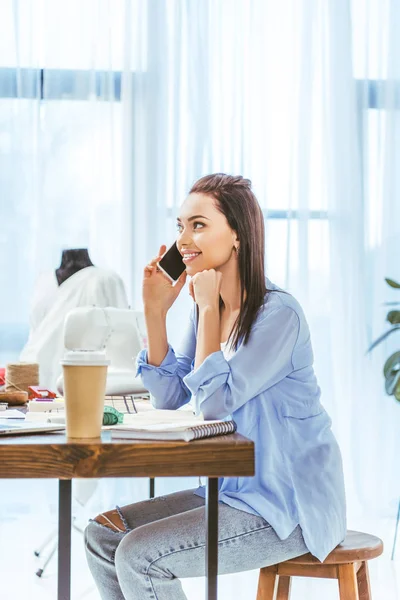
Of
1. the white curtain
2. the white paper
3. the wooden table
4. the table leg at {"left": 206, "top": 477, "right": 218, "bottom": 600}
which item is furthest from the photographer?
the white curtain

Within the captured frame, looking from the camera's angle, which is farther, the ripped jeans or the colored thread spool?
the colored thread spool

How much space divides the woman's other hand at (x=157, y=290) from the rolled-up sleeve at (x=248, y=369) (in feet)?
0.92

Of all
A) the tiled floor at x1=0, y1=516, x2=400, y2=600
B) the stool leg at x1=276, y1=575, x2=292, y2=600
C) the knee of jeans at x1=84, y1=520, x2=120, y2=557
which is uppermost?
the knee of jeans at x1=84, y1=520, x2=120, y2=557

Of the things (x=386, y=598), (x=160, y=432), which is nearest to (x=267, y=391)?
(x=160, y=432)

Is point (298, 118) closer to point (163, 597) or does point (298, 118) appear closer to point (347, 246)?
point (347, 246)

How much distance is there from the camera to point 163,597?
1.33 meters

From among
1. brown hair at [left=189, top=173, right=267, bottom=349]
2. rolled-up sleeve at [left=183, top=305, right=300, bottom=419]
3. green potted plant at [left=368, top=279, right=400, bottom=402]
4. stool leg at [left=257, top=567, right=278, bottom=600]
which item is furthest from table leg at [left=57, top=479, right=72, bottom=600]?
green potted plant at [left=368, top=279, right=400, bottom=402]

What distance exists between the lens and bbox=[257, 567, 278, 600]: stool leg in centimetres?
150

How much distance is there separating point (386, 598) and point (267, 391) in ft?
4.76

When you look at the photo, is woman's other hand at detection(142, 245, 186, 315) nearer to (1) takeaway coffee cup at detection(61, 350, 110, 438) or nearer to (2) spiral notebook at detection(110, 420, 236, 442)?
(2) spiral notebook at detection(110, 420, 236, 442)

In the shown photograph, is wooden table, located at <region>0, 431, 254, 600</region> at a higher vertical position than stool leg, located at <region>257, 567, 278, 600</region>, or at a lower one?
higher

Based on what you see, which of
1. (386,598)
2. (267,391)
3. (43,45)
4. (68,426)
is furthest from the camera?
(43,45)

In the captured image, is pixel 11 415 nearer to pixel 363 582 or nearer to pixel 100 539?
pixel 100 539

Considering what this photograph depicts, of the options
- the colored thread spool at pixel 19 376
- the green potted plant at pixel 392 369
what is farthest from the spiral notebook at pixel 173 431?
the green potted plant at pixel 392 369
